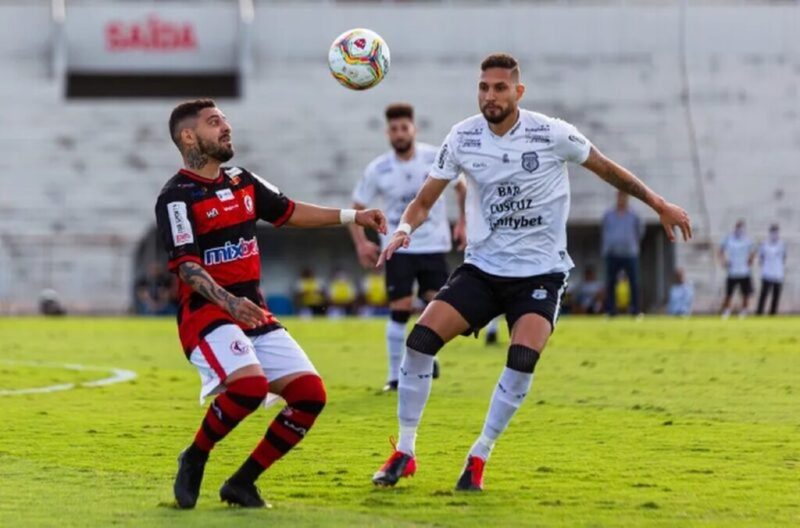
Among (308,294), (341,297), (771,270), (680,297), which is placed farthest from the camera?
(341,297)

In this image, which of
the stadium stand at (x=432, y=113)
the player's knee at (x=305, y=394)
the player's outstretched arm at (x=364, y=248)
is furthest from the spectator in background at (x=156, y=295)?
the player's knee at (x=305, y=394)

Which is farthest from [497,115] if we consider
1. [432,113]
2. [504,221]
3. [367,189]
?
[432,113]

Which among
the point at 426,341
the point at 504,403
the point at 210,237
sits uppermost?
the point at 210,237

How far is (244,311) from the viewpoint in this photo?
834cm

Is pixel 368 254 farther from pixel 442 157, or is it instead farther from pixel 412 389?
pixel 412 389

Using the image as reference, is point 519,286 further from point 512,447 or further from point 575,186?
point 575,186

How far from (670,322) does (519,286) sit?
2086 cm

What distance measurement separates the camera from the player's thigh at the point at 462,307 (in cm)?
939

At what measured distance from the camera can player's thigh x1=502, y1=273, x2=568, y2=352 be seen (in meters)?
9.37

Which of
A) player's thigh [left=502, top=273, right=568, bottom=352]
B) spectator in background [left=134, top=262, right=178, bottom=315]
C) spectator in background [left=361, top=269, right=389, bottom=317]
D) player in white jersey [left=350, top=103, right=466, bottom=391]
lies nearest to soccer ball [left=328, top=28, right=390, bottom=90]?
player's thigh [left=502, top=273, right=568, bottom=352]

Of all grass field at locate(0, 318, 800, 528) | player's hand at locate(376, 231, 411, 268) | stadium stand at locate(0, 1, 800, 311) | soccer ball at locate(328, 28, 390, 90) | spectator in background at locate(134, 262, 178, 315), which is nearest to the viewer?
grass field at locate(0, 318, 800, 528)

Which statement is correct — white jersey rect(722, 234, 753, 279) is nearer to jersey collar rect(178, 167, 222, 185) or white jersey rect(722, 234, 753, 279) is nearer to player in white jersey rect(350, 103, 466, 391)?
player in white jersey rect(350, 103, 466, 391)

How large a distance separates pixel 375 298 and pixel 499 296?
33.6 metres

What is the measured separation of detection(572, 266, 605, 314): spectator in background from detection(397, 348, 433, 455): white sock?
31.8 meters
